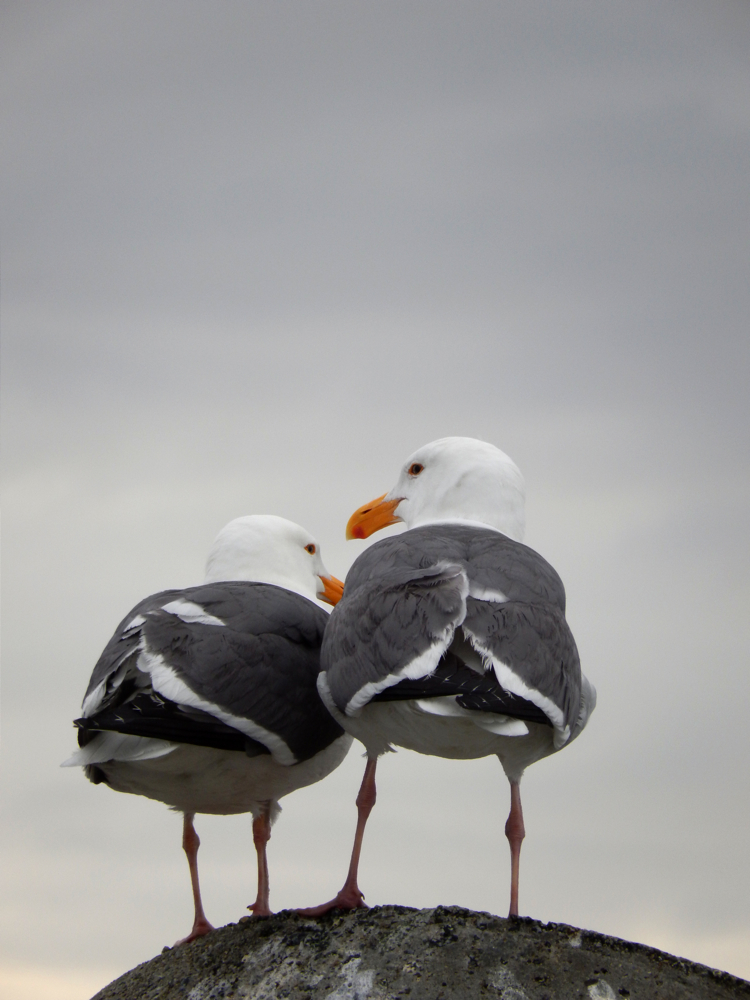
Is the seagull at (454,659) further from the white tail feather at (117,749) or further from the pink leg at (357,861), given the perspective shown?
the white tail feather at (117,749)

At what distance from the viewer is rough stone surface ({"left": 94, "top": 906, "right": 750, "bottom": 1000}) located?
6031 mm

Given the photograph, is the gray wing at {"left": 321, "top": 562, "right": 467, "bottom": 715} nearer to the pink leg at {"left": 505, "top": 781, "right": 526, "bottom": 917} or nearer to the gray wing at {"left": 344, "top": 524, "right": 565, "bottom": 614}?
the gray wing at {"left": 344, "top": 524, "right": 565, "bottom": 614}

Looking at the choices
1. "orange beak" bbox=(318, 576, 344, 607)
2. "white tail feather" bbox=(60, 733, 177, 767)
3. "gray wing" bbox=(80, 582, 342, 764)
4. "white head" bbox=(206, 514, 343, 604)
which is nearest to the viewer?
"gray wing" bbox=(80, 582, 342, 764)

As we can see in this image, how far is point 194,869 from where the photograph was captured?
870cm

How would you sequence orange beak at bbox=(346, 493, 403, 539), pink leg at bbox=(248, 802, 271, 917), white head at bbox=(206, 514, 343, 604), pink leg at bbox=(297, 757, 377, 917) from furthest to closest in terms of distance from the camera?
white head at bbox=(206, 514, 343, 604), orange beak at bbox=(346, 493, 403, 539), pink leg at bbox=(248, 802, 271, 917), pink leg at bbox=(297, 757, 377, 917)

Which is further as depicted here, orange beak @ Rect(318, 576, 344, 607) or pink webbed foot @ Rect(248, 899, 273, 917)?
orange beak @ Rect(318, 576, 344, 607)

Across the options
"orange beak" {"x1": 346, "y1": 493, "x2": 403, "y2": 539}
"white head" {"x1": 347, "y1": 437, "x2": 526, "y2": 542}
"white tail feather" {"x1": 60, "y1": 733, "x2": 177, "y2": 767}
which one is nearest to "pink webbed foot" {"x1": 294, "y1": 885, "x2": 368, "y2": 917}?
"white tail feather" {"x1": 60, "y1": 733, "x2": 177, "y2": 767}

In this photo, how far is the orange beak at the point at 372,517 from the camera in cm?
921

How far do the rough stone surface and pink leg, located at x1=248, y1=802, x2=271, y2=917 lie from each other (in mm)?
923

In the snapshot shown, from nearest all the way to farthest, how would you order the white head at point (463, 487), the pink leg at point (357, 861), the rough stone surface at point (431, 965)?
the rough stone surface at point (431, 965) < the pink leg at point (357, 861) < the white head at point (463, 487)

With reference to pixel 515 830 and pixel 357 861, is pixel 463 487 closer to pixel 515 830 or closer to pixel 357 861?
pixel 515 830

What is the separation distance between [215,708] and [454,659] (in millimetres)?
1562

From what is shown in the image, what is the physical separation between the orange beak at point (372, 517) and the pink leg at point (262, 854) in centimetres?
A: 227

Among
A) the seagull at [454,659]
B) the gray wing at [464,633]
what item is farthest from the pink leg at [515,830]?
the gray wing at [464,633]
